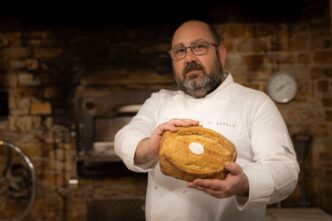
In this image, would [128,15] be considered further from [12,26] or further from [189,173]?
[189,173]

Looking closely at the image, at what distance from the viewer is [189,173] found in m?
1.11

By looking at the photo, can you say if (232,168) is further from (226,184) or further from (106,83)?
(106,83)

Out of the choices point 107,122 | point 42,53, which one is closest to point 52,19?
point 42,53

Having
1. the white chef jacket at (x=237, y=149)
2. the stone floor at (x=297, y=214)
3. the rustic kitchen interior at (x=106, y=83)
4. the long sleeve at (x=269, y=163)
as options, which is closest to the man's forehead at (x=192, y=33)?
the white chef jacket at (x=237, y=149)

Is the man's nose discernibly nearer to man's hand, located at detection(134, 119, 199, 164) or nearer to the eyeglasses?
the eyeglasses

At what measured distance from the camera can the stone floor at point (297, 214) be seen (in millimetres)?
2680

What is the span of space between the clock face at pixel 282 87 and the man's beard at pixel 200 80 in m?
1.68

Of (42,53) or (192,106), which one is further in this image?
(42,53)

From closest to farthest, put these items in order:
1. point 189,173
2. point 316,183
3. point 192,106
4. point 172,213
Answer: point 189,173 < point 172,213 < point 192,106 < point 316,183

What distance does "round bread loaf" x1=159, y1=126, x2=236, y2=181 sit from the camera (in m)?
1.09

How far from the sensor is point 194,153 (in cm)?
112

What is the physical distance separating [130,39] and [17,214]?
1677mm

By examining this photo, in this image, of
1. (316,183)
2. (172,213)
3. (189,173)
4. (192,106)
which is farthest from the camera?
(316,183)

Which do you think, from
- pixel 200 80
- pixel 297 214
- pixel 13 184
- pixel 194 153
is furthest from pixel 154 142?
pixel 13 184
